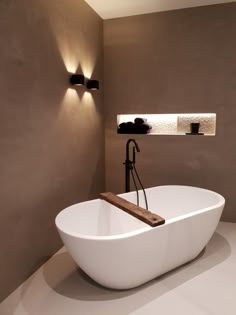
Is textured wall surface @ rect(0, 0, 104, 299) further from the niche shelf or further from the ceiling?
the niche shelf

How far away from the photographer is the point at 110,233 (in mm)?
2863

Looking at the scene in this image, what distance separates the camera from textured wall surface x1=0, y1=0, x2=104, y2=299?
6.95 ft

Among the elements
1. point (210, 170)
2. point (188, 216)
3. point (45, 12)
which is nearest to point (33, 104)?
point (45, 12)

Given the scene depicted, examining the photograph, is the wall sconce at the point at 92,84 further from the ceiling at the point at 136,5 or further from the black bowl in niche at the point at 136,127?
the ceiling at the point at 136,5

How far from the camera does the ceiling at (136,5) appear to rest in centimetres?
336

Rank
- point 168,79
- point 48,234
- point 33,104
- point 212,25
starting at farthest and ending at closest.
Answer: point 168,79 < point 212,25 < point 48,234 < point 33,104

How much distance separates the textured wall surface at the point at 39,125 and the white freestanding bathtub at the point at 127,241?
39cm

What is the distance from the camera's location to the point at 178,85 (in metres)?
3.70

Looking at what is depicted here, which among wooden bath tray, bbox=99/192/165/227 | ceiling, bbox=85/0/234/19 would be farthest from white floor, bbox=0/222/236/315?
ceiling, bbox=85/0/234/19

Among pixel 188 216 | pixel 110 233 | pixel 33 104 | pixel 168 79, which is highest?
pixel 168 79

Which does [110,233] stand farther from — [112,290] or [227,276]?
[227,276]

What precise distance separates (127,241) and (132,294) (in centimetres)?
56

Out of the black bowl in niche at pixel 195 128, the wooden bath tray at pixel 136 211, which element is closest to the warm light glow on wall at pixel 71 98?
the wooden bath tray at pixel 136 211

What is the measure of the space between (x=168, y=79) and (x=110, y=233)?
2.25m
